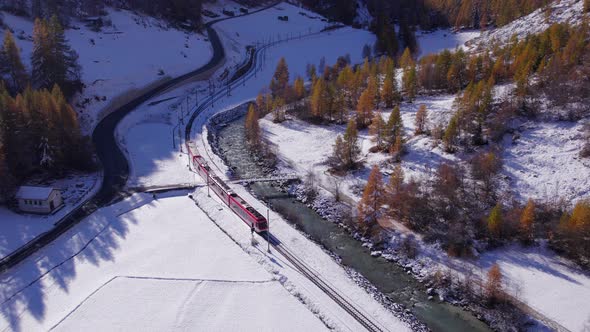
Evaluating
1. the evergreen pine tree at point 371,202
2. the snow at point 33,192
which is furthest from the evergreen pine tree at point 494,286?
the snow at point 33,192

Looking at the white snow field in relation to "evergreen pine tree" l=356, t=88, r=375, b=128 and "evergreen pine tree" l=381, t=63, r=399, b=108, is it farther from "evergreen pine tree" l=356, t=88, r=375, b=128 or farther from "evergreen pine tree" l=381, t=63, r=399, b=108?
"evergreen pine tree" l=381, t=63, r=399, b=108

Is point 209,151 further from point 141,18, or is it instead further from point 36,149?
point 141,18

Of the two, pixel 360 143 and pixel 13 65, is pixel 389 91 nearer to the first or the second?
pixel 360 143

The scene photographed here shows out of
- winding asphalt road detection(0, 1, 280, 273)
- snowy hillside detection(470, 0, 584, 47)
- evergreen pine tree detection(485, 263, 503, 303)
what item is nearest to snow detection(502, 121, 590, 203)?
evergreen pine tree detection(485, 263, 503, 303)

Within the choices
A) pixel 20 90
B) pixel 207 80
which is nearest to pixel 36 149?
pixel 20 90

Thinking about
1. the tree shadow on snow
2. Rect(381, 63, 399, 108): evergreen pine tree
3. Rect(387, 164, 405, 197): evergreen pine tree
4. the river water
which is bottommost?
the river water

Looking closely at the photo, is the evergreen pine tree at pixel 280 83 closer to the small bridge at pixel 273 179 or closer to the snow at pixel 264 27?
the snow at pixel 264 27
